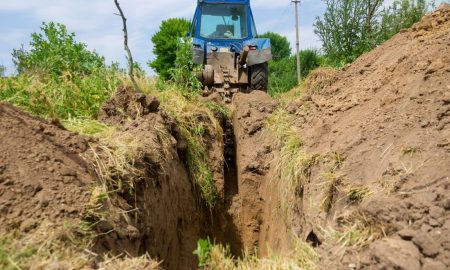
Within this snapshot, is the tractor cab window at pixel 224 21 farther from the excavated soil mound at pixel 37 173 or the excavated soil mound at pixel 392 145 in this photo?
the excavated soil mound at pixel 37 173

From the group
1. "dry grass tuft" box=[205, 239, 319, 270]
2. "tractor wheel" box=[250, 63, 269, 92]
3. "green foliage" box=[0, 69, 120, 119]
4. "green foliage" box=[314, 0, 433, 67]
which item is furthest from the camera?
"green foliage" box=[314, 0, 433, 67]

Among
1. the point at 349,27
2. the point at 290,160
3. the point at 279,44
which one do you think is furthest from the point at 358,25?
the point at 279,44

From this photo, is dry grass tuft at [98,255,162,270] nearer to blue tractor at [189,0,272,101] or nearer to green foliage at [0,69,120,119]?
green foliage at [0,69,120,119]

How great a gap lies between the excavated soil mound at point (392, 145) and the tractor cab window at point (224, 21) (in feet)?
12.3

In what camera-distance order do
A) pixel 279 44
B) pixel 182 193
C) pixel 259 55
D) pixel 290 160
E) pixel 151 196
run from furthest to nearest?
pixel 279 44
pixel 259 55
pixel 182 193
pixel 290 160
pixel 151 196

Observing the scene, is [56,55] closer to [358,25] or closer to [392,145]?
[392,145]

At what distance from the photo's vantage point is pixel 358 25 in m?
14.4

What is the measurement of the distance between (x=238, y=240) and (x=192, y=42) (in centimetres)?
401

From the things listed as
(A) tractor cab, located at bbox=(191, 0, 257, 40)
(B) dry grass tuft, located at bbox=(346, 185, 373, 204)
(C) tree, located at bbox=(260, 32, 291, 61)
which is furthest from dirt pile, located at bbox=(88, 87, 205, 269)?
(C) tree, located at bbox=(260, 32, 291, 61)

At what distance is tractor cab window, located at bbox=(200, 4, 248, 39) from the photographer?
30.6 feet

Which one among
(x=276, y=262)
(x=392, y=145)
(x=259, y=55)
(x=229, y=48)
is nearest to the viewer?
(x=276, y=262)

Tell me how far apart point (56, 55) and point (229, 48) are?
3.50 m

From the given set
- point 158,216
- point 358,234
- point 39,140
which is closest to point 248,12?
point 158,216

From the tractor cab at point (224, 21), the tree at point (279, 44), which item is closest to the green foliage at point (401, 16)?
the tractor cab at point (224, 21)
